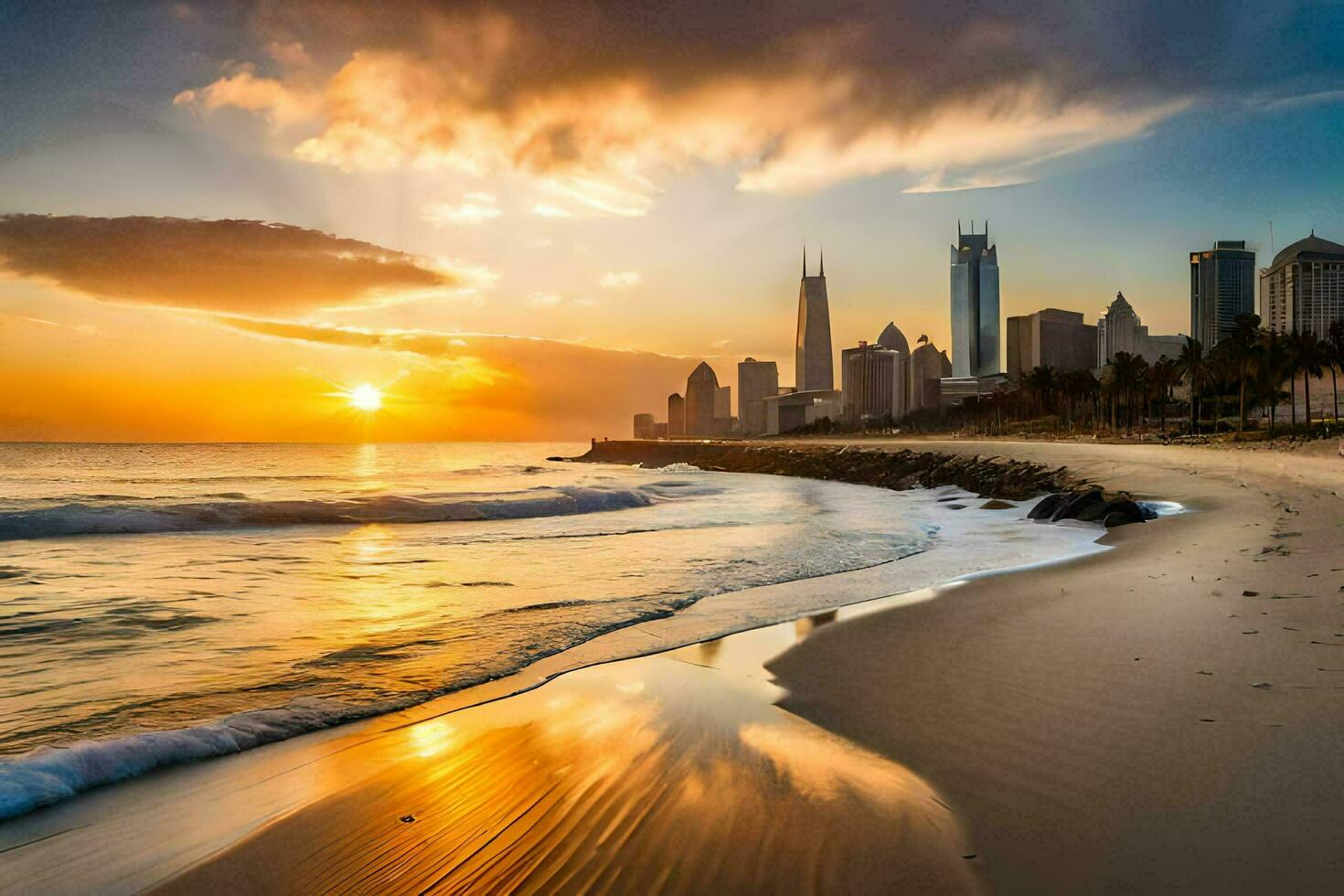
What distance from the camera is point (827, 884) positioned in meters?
2.80

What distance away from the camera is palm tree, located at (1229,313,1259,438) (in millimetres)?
68875

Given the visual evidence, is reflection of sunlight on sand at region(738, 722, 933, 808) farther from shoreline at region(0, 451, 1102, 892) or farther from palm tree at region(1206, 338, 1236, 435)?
palm tree at region(1206, 338, 1236, 435)

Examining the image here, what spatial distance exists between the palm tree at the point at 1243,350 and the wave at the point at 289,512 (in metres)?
64.4

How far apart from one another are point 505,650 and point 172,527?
20.8m

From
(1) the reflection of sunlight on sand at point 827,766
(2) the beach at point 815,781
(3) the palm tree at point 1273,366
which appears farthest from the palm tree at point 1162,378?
(1) the reflection of sunlight on sand at point 827,766

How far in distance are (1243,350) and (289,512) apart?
276 ft

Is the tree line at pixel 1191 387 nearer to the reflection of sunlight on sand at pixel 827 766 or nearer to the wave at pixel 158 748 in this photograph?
the reflection of sunlight on sand at pixel 827 766

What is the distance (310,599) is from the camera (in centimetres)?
986

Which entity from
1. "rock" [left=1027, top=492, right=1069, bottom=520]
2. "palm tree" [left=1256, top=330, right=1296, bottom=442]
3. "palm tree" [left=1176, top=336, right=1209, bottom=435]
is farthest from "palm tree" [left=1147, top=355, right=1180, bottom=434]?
"rock" [left=1027, top=492, right=1069, bottom=520]

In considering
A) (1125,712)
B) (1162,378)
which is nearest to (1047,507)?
(1125,712)

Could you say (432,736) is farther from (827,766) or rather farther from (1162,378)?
(1162,378)

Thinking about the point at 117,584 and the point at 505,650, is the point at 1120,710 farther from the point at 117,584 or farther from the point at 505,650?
the point at 117,584

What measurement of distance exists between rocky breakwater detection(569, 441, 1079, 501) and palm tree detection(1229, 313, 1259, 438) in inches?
1526

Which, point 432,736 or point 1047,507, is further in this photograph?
point 1047,507
